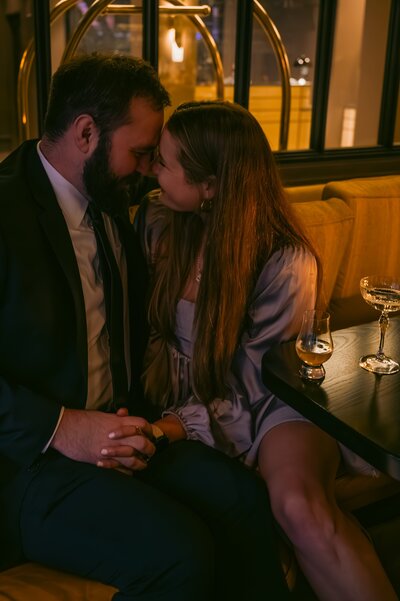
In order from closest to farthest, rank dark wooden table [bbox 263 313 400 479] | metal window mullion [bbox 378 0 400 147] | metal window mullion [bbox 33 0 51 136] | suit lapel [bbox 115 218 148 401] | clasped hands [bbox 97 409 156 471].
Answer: dark wooden table [bbox 263 313 400 479], clasped hands [bbox 97 409 156 471], suit lapel [bbox 115 218 148 401], metal window mullion [bbox 33 0 51 136], metal window mullion [bbox 378 0 400 147]

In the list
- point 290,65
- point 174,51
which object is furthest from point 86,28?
point 290,65

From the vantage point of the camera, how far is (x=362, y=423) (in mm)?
1321

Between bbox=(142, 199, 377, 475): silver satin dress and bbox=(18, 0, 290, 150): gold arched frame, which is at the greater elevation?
bbox=(18, 0, 290, 150): gold arched frame

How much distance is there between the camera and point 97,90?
1.63 meters

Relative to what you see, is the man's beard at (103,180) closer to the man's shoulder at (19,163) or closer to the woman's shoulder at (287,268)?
the man's shoulder at (19,163)

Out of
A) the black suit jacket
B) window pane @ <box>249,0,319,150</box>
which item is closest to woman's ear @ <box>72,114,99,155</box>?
the black suit jacket

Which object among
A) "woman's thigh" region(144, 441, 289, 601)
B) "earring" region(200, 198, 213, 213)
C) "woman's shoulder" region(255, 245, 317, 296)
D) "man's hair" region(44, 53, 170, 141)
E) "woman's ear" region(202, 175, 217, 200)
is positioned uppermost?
"man's hair" region(44, 53, 170, 141)

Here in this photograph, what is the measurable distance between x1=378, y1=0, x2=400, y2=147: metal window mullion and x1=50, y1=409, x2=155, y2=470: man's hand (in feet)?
7.82

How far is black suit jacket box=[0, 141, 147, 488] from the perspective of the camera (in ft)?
4.83

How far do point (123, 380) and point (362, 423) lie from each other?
0.64m

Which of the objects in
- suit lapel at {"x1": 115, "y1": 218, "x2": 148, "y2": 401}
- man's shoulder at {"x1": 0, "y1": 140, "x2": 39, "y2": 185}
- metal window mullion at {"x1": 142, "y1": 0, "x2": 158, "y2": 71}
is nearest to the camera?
man's shoulder at {"x1": 0, "y1": 140, "x2": 39, "y2": 185}

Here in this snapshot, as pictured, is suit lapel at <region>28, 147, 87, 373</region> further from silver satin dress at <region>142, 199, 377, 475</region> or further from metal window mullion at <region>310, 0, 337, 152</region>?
metal window mullion at <region>310, 0, 337, 152</region>

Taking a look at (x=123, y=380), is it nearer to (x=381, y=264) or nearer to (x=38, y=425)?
(x=38, y=425)

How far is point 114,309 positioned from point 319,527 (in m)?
0.70
